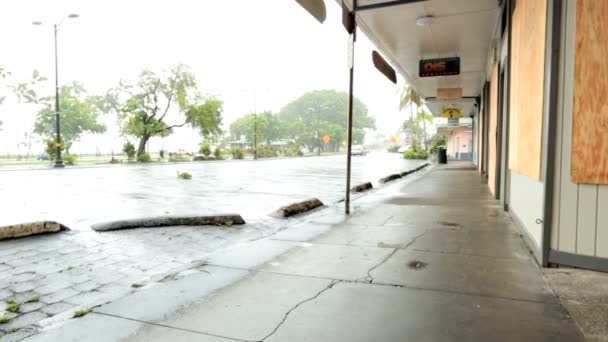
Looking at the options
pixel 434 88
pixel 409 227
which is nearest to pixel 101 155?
pixel 434 88

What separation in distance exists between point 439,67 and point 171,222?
31.9 feet

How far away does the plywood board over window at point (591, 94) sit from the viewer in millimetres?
3594

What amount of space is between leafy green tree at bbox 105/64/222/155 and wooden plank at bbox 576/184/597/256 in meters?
38.0

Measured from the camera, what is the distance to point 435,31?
10914 millimetres

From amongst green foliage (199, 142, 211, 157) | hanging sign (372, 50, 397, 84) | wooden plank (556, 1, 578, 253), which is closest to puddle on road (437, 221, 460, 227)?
wooden plank (556, 1, 578, 253)

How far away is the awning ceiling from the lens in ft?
29.7

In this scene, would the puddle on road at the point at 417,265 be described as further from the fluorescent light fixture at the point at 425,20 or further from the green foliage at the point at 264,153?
the green foliage at the point at 264,153

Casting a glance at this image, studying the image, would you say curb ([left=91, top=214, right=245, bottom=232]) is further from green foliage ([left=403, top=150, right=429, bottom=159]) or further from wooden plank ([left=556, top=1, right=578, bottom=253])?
green foliage ([left=403, top=150, right=429, bottom=159])

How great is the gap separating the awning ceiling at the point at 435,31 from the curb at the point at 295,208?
4151 millimetres

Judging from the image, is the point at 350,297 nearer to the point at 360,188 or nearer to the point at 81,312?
the point at 81,312

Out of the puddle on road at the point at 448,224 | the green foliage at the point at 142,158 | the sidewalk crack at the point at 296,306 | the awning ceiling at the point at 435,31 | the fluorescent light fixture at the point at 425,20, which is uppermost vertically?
the awning ceiling at the point at 435,31

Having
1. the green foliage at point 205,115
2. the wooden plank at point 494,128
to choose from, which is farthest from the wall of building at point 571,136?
the green foliage at point 205,115

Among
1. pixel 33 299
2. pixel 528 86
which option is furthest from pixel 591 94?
pixel 33 299

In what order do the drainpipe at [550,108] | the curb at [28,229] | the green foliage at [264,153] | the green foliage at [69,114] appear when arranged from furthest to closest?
1. the green foliage at [264,153]
2. the green foliage at [69,114]
3. the curb at [28,229]
4. the drainpipe at [550,108]
